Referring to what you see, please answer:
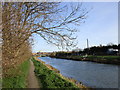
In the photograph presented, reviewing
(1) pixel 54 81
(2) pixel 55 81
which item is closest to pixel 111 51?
(1) pixel 54 81

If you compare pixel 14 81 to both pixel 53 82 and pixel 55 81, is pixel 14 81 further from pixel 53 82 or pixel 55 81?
pixel 55 81

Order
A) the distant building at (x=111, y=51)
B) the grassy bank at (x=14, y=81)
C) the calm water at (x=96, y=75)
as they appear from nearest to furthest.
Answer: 1. the grassy bank at (x=14, y=81)
2. the calm water at (x=96, y=75)
3. the distant building at (x=111, y=51)

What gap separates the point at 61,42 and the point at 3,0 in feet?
11.3

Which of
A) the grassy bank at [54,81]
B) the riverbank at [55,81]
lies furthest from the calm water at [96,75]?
the grassy bank at [54,81]

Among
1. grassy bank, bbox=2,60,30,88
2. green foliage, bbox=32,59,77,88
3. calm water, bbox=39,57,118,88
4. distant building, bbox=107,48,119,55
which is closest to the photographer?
grassy bank, bbox=2,60,30,88

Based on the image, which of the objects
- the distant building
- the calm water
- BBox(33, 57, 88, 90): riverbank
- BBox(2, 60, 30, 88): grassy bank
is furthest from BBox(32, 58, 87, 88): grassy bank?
the distant building

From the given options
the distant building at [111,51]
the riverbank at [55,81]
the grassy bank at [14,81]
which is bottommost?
the distant building at [111,51]

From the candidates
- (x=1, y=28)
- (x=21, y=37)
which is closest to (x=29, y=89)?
(x=21, y=37)

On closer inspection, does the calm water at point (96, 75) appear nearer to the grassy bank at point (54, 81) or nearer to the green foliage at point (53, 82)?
the grassy bank at point (54, 81)

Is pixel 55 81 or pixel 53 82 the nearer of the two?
pixel 53 82

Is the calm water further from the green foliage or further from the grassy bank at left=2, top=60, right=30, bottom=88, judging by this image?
the grassy bank at left=2, top=60, right=30, bottom=88

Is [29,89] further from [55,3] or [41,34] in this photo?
[55,3]

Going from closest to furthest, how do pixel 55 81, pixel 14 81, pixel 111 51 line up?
pixel 14 81 < pixel 55 81 < pixel 111 51

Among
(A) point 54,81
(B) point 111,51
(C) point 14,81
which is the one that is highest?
(C) point 14,81
